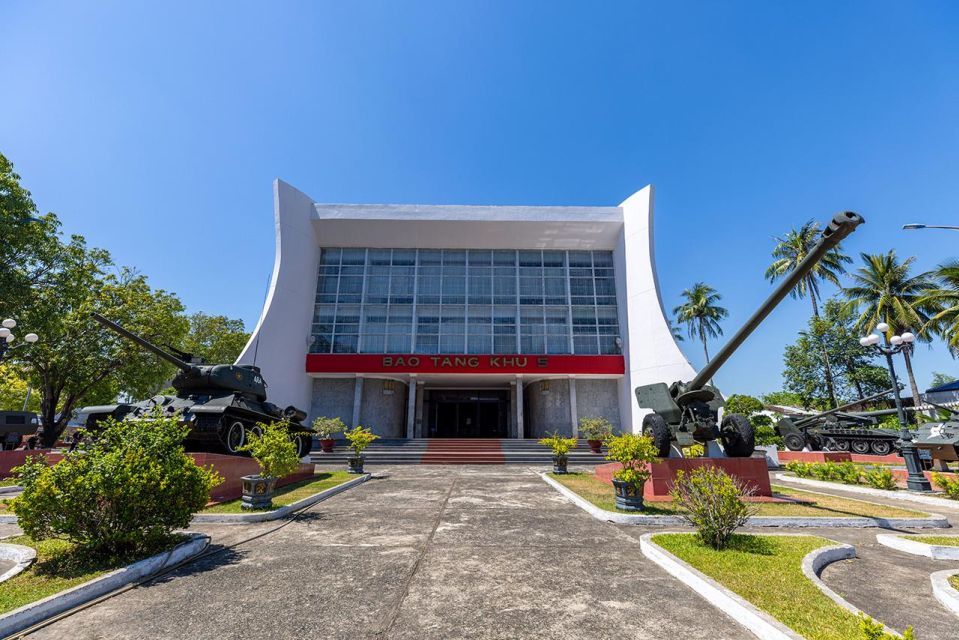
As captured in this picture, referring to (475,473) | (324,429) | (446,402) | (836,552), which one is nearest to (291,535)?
(836,552)

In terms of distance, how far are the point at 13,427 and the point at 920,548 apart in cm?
2426

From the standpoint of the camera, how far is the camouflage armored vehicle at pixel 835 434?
20.2 meters

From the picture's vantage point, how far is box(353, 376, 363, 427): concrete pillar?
26203 mm

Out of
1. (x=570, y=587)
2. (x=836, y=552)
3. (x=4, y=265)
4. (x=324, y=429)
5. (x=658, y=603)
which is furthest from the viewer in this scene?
(x=324, y=429)

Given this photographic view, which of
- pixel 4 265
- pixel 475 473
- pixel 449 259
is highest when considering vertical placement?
pixel 449 259

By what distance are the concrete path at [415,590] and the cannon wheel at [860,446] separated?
72.6 ft

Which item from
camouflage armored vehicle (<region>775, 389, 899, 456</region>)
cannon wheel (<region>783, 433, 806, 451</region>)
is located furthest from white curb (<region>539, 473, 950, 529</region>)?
cannon wheel (<region>783, 433, 806, 451</region>)

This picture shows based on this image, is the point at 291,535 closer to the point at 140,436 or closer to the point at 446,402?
the point at 140,436

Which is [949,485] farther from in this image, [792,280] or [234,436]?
[234,436]

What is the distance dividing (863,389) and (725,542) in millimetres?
43375

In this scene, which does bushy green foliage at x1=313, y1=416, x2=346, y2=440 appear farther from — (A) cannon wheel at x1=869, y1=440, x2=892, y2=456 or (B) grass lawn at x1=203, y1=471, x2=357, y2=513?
(A) cannon wheel at x1=869, y1=440, x2=892, y2=456

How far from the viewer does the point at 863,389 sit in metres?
35.9

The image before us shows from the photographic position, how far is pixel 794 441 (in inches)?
849

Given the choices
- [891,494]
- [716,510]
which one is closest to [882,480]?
[891,494]
